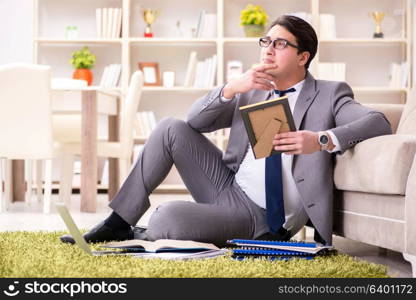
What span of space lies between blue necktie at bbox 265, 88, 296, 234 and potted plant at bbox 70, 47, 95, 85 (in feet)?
13.4

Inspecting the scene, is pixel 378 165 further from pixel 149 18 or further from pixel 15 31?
pixel 15 31

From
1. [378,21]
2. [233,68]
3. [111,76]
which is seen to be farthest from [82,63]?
[378,21]

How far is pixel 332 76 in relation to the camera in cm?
619

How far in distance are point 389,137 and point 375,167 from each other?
97 mm

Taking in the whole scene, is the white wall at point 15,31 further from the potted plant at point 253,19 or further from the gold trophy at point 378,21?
the gold trophy at point 378,21

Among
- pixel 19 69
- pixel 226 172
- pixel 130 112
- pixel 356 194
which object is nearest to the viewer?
pixel 356 194

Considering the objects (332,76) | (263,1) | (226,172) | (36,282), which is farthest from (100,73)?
(36,282)

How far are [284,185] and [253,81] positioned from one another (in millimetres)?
349

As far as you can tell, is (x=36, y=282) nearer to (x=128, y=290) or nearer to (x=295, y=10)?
(x=128, y=290)

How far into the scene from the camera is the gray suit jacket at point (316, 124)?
225cm

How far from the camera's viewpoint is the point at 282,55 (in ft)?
7.82

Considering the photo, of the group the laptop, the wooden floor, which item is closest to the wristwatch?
the wooden floor

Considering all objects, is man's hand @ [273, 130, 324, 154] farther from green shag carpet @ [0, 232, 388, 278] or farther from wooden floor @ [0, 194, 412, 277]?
wooden floor @ [0, 194, 412, 277]

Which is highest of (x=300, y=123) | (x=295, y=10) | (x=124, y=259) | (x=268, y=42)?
(x=295, y=10)
